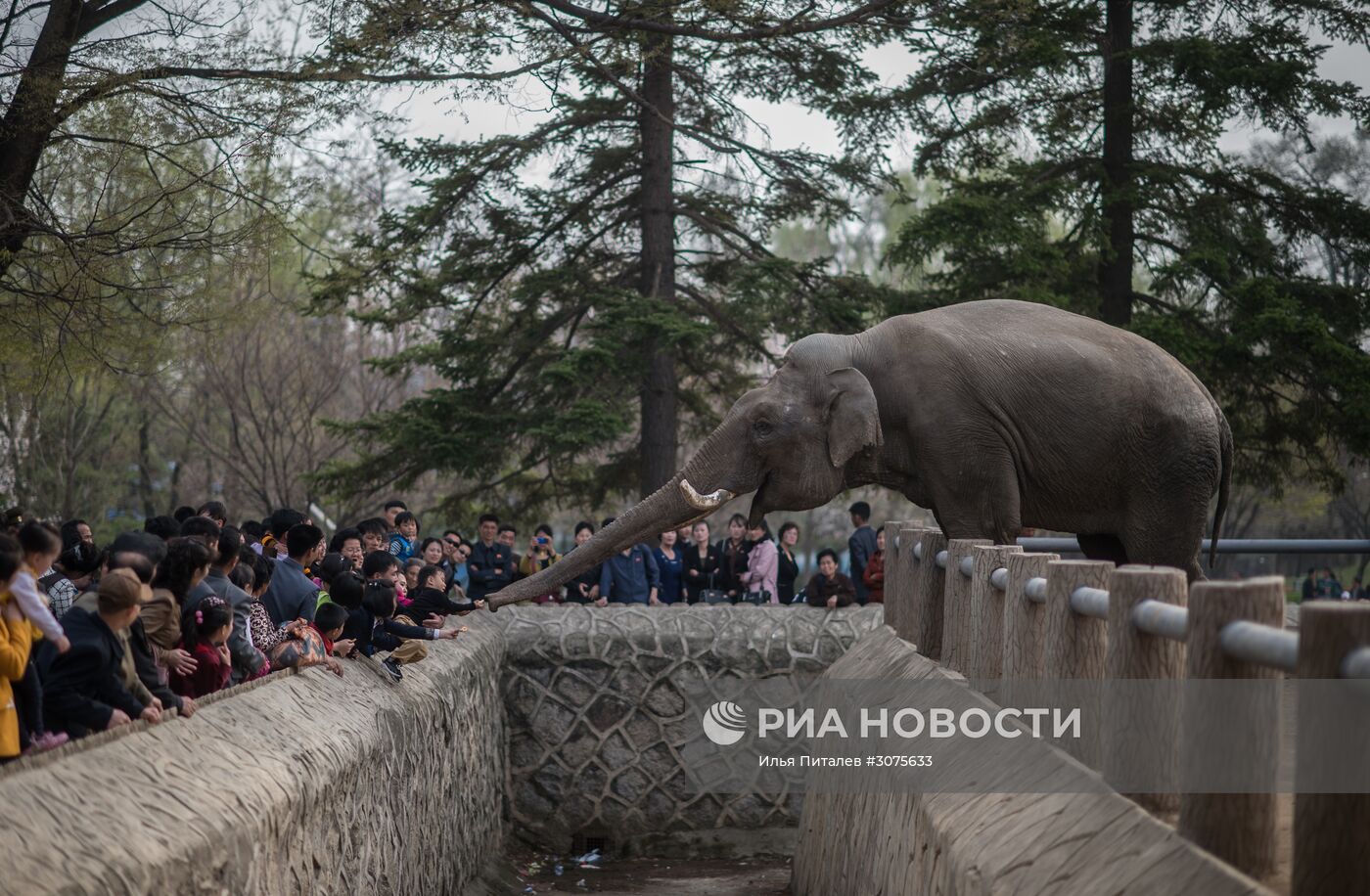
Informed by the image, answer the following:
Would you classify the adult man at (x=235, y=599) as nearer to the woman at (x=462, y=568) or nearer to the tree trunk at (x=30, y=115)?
the tree trunk at (x=30, y=115)

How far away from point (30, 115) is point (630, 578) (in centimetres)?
751

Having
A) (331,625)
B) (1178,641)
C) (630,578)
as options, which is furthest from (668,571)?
(1178,641)

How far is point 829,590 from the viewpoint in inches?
557

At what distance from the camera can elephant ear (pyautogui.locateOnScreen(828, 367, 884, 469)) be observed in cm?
793

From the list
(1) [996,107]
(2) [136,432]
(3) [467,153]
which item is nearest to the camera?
(1) [996,107]

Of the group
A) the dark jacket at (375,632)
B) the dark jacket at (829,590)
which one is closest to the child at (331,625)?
the dark jacket at (375,632)

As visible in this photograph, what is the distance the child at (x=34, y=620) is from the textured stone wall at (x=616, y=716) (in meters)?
9.52

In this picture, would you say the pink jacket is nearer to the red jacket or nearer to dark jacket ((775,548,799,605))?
dark jacket ((775,548,799,605))

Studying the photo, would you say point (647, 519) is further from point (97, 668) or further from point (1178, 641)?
point (1178, 641)

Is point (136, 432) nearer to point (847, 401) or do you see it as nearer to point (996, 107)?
point (996, 107)

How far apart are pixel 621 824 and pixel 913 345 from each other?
7.91 m

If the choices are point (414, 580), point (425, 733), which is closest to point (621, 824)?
point (414, 580)

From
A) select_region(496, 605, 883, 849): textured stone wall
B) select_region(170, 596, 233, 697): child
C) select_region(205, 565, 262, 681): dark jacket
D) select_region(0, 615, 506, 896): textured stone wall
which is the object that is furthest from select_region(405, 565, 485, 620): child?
select_region(496, 605, 883, 849): textured stone wall

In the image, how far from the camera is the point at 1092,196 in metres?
16.4
